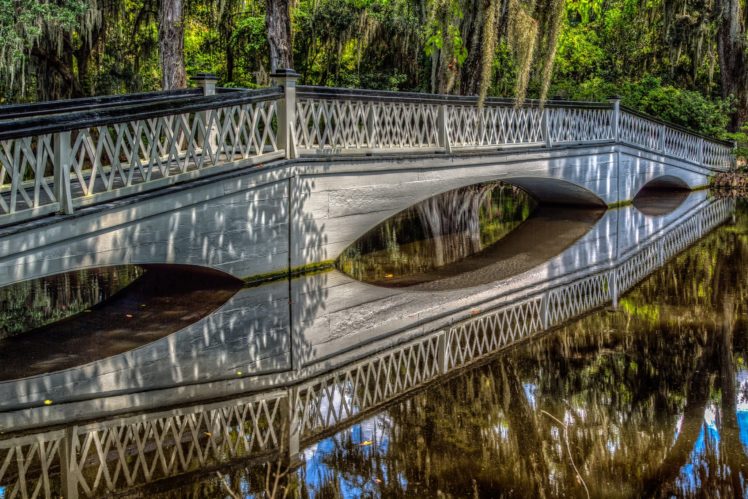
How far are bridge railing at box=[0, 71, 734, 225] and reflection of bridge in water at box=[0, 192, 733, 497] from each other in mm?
1892

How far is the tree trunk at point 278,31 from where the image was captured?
14156 millimetres

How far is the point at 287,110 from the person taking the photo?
10969 mm

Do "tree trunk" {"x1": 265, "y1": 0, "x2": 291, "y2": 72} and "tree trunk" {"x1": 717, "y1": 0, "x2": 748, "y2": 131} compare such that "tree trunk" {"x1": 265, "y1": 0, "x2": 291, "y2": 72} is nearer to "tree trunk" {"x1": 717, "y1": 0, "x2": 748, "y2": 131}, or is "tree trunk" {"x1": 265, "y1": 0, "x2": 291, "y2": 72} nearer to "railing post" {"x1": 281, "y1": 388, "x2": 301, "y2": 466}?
"railing post" {"x1": 281, "y1": 388, "x2": 301, "y2": 466}

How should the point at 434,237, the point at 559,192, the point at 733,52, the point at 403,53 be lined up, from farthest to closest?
the point at 733,52
the point at 403,53
the point at 559,192
the point at 434,237

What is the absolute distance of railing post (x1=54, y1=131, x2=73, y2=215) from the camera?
8.28 metres

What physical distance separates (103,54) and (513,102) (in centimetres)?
1340

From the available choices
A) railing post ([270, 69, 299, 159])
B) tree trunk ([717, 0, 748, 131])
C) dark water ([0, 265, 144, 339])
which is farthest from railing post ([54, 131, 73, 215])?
tree trunk ([717, 0, 748, 131])

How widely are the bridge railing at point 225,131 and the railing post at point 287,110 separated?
0.05 ft

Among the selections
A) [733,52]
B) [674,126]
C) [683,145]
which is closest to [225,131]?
[674,126]

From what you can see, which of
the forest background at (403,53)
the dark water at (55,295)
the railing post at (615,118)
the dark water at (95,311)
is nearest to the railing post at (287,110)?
the dark water at (95,311)

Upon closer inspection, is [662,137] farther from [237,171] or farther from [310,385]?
[310,385]

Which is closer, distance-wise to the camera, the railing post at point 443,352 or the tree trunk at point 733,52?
the railing post at point 443,352

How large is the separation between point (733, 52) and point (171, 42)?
66.3ft

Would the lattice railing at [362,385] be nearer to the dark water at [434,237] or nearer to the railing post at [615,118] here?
the dark water at [434,237]
